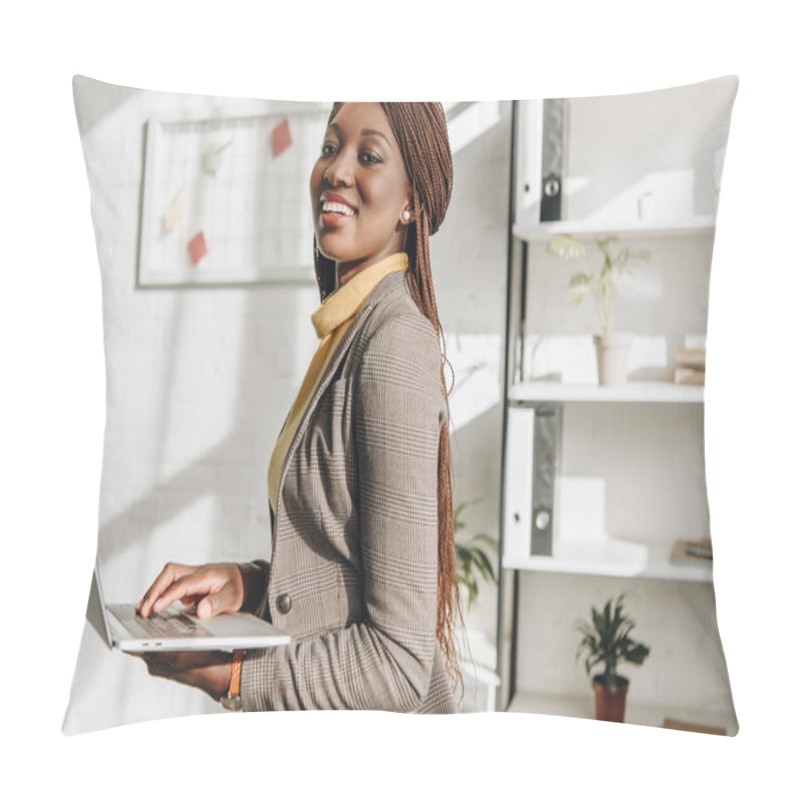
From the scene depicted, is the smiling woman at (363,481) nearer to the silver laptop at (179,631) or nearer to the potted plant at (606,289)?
the silver laptop at (179,631)

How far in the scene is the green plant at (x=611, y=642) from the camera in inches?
71.6

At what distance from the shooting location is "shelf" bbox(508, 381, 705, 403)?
1836 millimetres

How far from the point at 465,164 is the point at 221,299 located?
502 millimetres

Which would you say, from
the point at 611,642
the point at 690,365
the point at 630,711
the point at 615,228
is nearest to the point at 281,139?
the point at 615,228

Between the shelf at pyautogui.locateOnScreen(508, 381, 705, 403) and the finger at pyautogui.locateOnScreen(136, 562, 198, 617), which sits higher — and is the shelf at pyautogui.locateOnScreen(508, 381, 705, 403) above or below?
above

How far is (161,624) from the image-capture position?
6.06ft

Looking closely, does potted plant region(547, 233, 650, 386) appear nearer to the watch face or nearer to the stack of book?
the stack of book

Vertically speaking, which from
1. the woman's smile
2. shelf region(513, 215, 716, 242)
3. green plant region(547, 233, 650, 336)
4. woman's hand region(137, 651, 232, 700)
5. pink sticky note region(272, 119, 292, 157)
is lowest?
woman's hand region(137, 651, 232, 700)

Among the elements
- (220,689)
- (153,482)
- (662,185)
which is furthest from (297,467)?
(662,185)

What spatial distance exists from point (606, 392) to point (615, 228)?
0.94 ft

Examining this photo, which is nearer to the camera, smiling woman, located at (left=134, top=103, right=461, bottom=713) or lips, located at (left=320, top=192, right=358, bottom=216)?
smiling woman, located at (left=134, top=103, right=461, bottom=713)

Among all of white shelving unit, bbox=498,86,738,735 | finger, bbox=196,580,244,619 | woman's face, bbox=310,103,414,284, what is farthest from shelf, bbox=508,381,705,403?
finger, bbox=196,580,244,619

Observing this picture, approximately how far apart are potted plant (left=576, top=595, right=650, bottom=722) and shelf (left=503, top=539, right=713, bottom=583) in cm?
6

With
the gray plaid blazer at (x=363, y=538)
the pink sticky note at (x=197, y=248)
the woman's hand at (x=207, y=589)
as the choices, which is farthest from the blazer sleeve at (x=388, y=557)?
the pink sticky note at (x=197, y=248)
